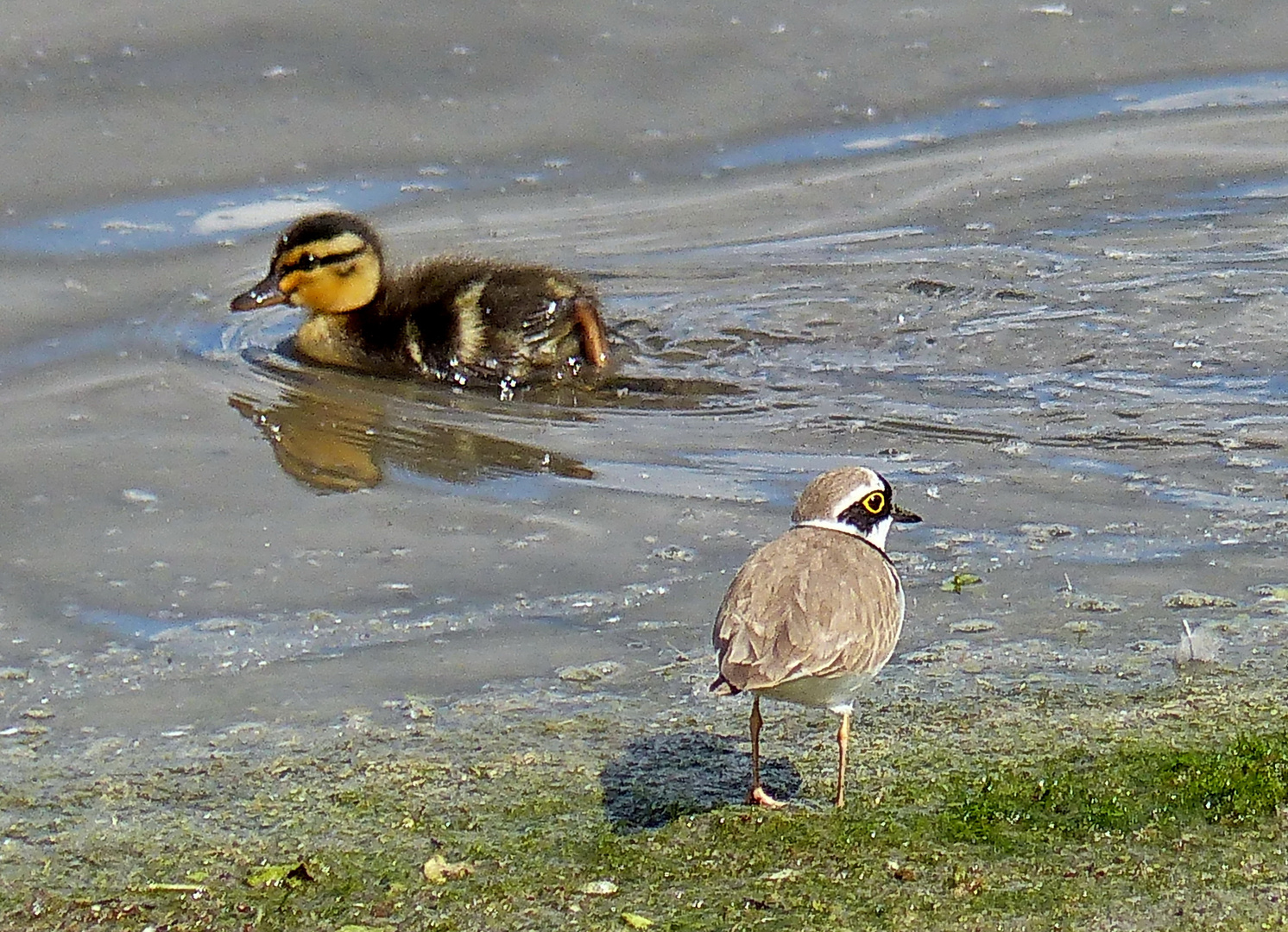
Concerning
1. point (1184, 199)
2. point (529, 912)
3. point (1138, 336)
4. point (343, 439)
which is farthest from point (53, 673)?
point (1184, 199)

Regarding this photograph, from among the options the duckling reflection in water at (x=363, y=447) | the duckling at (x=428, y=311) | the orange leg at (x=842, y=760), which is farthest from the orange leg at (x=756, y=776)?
the duckling at (x=428, y=311)

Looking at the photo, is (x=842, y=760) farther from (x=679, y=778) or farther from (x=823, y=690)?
(x=679, y=778)

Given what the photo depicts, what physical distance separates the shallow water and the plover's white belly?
64 cm

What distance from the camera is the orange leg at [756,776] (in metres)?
4.28

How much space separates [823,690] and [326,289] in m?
4.64

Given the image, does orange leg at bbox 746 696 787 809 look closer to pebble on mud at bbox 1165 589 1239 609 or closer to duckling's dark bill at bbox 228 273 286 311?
pebble on mud at bbox 1165 589 1239 609

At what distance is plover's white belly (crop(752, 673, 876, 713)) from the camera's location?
420 cm

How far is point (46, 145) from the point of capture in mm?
A: 9945

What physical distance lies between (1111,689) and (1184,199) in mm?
5327

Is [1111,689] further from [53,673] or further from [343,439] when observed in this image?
[343,439]

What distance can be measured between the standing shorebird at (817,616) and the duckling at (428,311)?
3466mm

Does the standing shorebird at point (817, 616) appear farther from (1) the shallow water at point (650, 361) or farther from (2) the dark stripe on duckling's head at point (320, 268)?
(2) the dark stripe on duckling's head at point (320, 268)

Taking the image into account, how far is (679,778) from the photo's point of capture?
4.47 m

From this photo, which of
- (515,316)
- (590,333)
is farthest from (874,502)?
(515,316)
